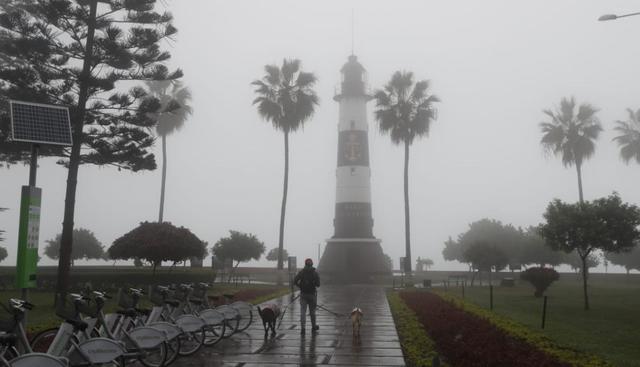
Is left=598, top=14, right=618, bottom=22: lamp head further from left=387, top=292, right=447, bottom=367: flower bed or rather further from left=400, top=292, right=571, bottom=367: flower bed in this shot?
left=387, top=292, right=447, bottom=367: flower bed

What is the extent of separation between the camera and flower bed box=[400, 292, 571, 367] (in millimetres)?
8648

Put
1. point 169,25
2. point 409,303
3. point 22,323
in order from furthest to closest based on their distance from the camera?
point 169,25 < point 409,303 < point 22,323

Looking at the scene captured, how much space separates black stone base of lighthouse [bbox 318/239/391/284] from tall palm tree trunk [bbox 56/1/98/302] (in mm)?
22991

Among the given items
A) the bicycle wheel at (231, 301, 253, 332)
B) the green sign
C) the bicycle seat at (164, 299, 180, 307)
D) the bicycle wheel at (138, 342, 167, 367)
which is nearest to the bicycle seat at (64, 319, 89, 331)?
the bicycle wheel at (138, 342, 167, 367)

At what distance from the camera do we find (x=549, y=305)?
23625mm

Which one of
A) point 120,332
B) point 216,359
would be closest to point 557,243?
point 216,359

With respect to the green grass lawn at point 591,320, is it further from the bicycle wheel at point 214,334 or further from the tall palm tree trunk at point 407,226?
the tall palm tree trunk at point 407,226

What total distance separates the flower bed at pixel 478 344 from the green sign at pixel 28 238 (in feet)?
24.5

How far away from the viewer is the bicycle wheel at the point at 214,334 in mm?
11484

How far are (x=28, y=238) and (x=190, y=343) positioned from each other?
151 inches

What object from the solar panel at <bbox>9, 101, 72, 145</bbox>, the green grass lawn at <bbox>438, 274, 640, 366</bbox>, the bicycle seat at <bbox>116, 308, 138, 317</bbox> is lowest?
the green grass lawn at <bbox>438, 274, 640, 366</bbox>

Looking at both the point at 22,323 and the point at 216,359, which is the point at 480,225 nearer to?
the point at 216,359

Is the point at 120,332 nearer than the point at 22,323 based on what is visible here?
No

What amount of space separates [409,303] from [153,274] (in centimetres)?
1433
